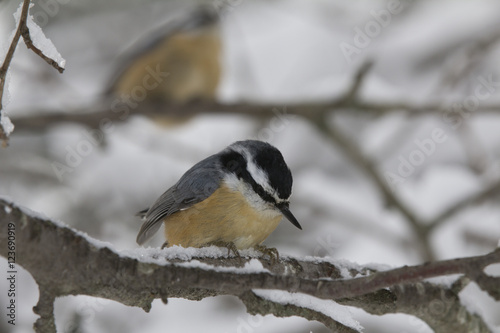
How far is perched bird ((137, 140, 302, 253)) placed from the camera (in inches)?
110

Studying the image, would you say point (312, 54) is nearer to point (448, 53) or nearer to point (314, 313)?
point (448, 53)

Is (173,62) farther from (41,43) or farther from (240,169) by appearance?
(41,43)

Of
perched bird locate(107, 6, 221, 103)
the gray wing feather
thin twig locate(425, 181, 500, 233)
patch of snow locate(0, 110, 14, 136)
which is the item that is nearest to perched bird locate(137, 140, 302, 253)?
the gray wing feather

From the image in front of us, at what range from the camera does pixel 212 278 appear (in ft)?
6.01

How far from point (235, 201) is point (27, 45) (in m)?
1.46

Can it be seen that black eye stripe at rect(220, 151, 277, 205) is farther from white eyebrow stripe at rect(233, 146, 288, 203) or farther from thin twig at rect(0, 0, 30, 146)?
thin twig at rect(0, 0, 30, 146)

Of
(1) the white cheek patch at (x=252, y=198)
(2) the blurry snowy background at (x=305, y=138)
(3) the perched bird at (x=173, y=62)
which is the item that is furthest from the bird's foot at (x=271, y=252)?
(3) the perched bird at (x=173, y=62)

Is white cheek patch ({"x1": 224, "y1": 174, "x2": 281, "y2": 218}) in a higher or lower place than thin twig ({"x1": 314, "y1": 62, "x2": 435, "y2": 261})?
lower

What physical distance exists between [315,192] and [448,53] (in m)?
2.73

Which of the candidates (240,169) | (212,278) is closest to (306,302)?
(212,278)

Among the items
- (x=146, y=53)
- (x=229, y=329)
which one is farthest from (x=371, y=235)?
(x=146, y=53)

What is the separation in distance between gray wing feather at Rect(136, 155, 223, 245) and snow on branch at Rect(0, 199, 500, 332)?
77 centimetres

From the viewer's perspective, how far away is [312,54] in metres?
7.18

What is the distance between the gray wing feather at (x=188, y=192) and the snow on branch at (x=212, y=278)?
2.52 feet
